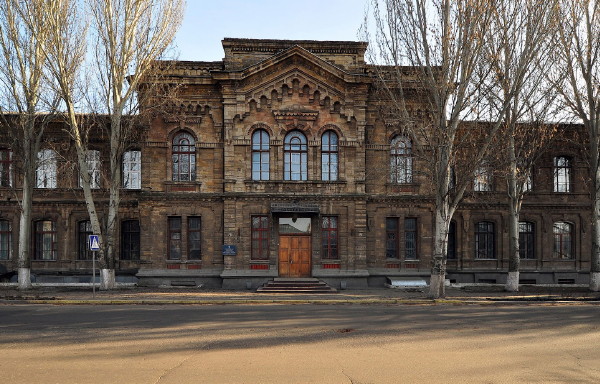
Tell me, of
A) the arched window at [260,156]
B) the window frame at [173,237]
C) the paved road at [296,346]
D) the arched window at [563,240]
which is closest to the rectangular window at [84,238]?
the window frame at [173,237]

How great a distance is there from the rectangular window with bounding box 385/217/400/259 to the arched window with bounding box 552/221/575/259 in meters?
9.93

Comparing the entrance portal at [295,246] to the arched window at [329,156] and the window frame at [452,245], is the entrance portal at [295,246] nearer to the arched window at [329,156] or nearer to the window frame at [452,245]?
the arched window at [329,156]

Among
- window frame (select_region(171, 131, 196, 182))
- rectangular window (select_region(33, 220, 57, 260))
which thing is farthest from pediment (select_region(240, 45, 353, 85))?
rectangular window (select_region(33, 220, 57, 260))

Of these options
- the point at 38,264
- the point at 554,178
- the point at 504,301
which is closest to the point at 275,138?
the point at 504,301

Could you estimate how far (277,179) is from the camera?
2495 centimetres

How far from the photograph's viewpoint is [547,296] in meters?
20.5

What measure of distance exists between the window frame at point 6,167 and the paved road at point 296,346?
1265 cm

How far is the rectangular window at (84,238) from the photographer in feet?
88.7

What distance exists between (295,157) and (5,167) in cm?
1588

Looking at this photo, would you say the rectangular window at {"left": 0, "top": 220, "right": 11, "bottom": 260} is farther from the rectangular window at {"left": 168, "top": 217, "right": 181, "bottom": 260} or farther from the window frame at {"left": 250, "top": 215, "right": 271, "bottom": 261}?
the window frame at {"left": 250, "top": 215, "right": 271, "bottom": 261}

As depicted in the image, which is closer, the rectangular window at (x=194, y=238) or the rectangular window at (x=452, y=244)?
the rectangular window at (x=194, y=238)

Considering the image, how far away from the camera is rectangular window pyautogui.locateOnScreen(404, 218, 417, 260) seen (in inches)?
1027

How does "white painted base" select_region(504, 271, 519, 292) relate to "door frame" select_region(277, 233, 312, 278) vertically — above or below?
below

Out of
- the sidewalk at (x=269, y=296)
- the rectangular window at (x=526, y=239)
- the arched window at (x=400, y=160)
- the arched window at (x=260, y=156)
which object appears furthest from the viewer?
the rectangular window at (x=526, y=239)
